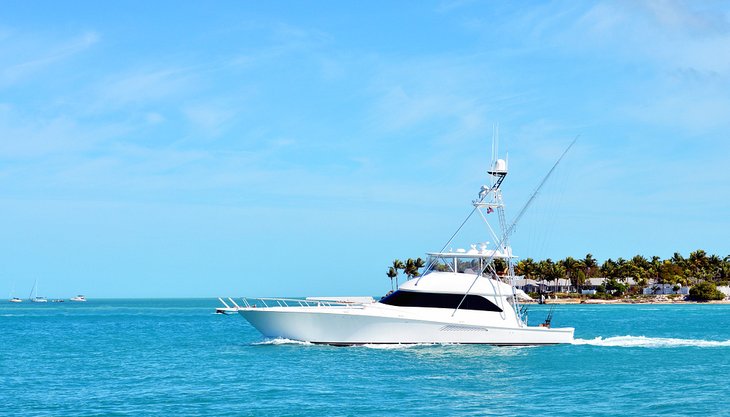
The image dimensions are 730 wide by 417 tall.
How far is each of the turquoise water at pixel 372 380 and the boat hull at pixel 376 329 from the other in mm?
416

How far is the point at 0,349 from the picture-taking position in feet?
135

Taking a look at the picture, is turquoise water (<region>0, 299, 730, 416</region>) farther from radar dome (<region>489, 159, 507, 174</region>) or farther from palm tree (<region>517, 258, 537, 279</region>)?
palm tree (<region>517, 258, 537, 279</region>)

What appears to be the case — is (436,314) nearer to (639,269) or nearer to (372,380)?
(372,380)

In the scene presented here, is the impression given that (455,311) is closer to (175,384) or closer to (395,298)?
(395,298)

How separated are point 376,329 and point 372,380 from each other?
7348 mm

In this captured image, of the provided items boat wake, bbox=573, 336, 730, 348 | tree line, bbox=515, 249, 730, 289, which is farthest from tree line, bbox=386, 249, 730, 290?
boat wake, bbox=573, 336, 730, 348

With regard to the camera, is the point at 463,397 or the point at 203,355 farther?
the point at 203,355

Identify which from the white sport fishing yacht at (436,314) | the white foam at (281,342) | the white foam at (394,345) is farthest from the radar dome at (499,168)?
the white foam at (281,342)

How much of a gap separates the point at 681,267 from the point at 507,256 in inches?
4602

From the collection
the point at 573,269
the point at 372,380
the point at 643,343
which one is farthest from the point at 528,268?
the point at 372,380

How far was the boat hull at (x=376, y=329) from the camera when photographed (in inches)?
1275

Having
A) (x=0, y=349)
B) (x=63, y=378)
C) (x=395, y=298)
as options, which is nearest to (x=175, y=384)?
(x=63, y=378)

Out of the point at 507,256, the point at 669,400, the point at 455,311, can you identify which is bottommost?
the point at 669,400

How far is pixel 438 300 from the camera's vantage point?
108 feet
